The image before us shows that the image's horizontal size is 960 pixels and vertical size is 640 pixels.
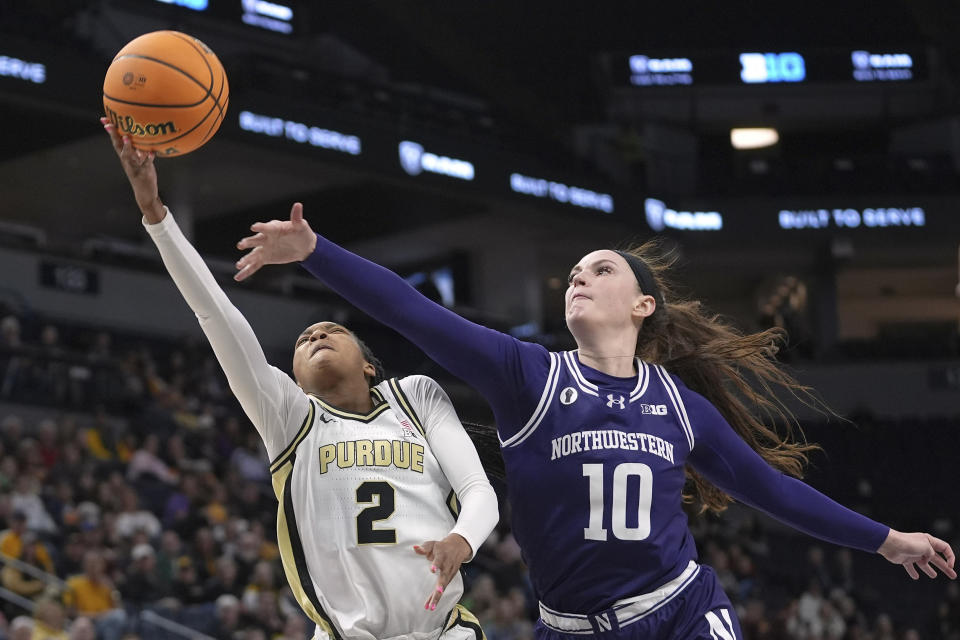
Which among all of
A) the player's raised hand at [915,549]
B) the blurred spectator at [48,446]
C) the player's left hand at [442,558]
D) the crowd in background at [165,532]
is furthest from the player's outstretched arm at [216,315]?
the blurred spectator at [48,446]

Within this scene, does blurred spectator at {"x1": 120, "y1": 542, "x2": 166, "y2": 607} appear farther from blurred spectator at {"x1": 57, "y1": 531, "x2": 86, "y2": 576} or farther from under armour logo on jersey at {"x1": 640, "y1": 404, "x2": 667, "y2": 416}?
under armour logo on jersey at {"x1": 640, "y1": 404, "x2": 667, "y2": 416}

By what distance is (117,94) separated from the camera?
14.5 feet

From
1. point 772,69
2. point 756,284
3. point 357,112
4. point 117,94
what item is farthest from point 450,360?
point 756,284

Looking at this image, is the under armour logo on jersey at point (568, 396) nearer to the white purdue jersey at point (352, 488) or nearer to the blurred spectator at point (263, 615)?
the white purdue jersey at point (352, 488)

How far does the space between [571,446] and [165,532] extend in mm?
8069

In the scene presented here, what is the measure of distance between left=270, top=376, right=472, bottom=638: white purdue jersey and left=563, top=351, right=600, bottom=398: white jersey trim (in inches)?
21.8

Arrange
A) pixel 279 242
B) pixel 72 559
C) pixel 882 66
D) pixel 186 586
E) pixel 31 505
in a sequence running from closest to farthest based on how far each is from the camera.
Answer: pixel 279 242
pixel 72 559
pixel 186 586
pixel 31 505
pixel 882 66

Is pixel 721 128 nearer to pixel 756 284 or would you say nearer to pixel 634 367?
pixel 756 284

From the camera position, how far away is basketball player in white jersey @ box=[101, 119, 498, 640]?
4223 mm

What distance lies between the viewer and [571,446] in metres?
4.20

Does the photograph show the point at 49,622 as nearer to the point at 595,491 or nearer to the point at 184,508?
the point at 184,508

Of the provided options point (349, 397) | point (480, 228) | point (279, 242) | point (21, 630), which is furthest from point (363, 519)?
point (480, 228)

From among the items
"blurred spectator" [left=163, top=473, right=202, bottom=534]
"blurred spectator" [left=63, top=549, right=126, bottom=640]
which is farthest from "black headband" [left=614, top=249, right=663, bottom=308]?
"blurred spectator" [left=163, top=473, right=202, bottom=534]

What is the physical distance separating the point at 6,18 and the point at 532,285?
12323mm
